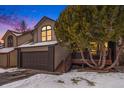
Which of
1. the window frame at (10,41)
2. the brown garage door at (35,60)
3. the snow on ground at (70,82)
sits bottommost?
the snow on ground at (70,82)

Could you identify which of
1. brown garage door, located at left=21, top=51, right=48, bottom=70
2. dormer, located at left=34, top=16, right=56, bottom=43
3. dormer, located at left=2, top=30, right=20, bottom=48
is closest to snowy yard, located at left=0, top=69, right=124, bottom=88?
brown garage door, located at left=21, top=51, right=48, bottom=70

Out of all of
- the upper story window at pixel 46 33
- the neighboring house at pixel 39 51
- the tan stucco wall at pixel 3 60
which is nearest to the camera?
the neighboring house at pixel 39 51

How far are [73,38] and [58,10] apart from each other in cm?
116

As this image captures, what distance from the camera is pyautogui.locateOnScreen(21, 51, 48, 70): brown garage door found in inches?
328

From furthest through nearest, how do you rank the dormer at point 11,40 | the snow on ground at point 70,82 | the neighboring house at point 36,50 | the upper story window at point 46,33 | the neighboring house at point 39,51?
the dormer at point 11,40, the upper story window at point 46,33, the neighboring house at point 36,50, the neighboring house at point 39,51, the snow on ground at point 70,82

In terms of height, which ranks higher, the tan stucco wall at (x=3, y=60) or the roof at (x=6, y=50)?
the roof at (x=6, y=50)

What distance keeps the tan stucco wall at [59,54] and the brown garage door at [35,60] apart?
56 centimetres

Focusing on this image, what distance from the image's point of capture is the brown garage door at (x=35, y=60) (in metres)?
8.33

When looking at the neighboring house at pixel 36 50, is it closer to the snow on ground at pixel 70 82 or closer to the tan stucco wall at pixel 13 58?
the tan stucco wall at pixel 13 58

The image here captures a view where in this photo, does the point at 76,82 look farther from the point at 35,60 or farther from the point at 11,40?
the point at 11,40

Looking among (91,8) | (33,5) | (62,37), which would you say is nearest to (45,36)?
(62,37)

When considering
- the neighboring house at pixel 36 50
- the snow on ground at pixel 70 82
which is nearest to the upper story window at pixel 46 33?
the neighboring house at pixel 36 50

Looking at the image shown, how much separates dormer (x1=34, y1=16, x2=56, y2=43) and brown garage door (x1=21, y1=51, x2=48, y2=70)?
727 mm
